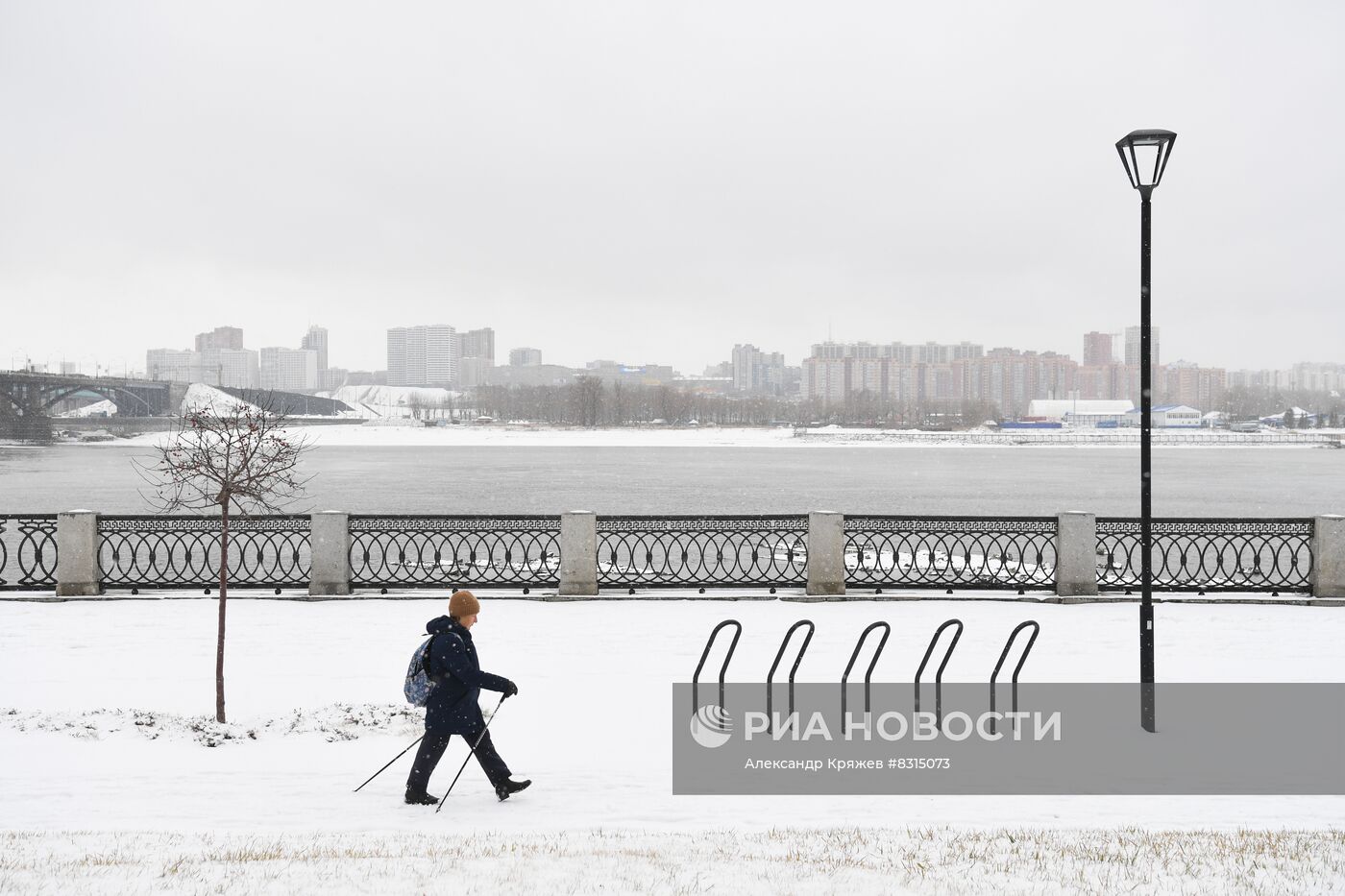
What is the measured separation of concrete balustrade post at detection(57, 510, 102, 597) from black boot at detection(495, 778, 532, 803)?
31.6 ft

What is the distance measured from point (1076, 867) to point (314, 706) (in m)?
6.19

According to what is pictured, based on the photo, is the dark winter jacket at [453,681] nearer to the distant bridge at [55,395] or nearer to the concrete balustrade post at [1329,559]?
the concrete balustrade post at [1329,559]

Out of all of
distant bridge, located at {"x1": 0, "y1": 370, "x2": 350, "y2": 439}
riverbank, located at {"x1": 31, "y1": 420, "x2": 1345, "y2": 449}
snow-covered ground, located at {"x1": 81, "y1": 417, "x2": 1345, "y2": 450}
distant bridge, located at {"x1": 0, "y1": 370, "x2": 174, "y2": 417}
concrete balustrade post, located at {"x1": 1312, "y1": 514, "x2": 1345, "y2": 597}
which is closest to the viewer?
concrete balustrade post, located at {"x1": 1312, "y1": 514, "x2": 1345, "y2": 597}

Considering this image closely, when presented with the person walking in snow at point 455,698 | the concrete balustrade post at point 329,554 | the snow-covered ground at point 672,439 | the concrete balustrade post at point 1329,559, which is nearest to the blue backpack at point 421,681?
the person walking in snow at point 455,698

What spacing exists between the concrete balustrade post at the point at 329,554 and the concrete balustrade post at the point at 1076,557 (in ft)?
32.2

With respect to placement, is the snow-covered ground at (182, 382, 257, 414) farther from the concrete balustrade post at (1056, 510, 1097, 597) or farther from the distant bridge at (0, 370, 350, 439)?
the concrete balustrade post at (1056, 510, 1097, 597)

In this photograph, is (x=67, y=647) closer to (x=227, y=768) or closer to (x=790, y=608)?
(x=227, y=768)

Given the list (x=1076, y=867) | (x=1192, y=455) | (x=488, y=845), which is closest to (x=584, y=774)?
(x=488, y=845)

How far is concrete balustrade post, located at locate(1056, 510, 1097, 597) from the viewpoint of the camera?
13.2m

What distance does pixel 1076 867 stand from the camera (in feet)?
17.1

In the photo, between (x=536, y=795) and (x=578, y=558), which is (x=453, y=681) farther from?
(x=578, y=558)

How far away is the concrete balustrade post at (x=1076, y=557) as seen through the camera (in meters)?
13.2

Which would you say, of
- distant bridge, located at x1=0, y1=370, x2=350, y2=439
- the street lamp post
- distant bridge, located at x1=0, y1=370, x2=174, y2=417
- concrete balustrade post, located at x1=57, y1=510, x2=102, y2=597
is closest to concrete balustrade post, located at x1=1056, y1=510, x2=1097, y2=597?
the street lamp post

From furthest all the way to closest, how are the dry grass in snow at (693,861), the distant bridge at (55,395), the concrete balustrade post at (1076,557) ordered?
1. the distant bridge at (55,395)
2. the concrete balustrade post at (1076,557)
3. the dry grass in snow at (693,861)
